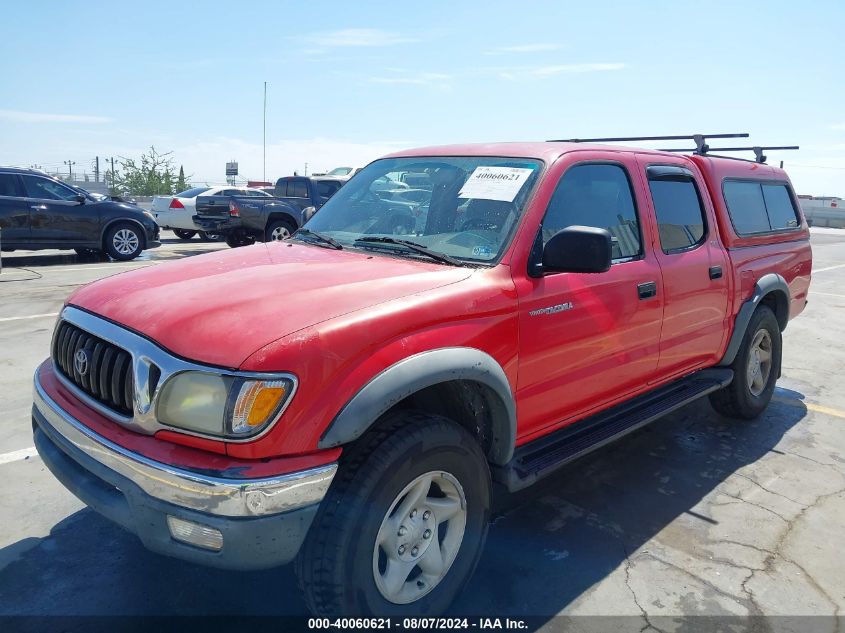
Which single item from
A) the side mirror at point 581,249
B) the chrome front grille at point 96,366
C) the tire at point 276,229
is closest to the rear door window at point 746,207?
the side mirror at point 581,249

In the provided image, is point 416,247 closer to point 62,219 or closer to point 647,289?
point 647,289

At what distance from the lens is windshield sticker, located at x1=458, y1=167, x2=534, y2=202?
3146mm

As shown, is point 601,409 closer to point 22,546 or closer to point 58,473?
point 58,473

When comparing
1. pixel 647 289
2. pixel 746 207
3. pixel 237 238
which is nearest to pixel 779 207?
pixel 746 207

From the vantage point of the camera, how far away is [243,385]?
2092mm

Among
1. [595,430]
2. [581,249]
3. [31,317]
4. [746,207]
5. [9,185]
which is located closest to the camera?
[581,249]

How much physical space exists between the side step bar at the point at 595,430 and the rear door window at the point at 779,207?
58.8 inches

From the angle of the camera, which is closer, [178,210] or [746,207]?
[746,207]

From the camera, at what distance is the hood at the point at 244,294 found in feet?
7.25

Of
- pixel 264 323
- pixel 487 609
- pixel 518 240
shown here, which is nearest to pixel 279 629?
pixel 487 609

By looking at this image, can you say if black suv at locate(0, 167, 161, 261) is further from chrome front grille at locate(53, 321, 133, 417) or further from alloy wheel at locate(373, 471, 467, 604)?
alloy wheel at locate(373, 471, 467, 604)

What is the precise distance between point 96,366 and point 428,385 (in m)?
1.25

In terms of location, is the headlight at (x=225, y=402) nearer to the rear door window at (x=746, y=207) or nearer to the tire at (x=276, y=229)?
the rear door window at (x=746, y=207)

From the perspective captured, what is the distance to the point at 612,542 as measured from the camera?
334cm
